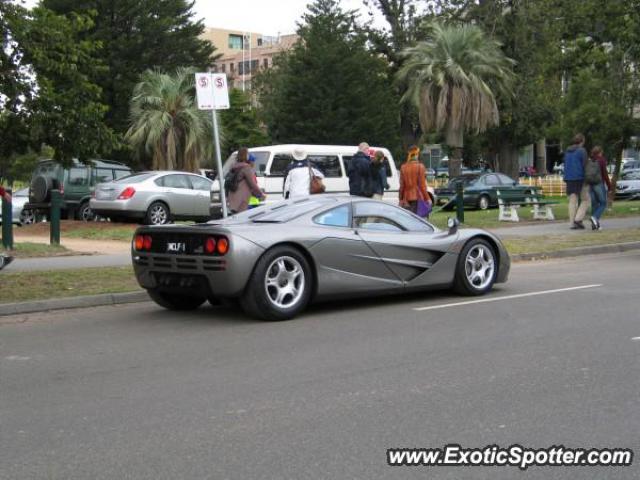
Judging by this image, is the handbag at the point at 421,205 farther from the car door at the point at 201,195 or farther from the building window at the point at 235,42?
the building window at the point at 235,42

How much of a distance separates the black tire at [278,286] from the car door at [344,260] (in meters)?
0.18

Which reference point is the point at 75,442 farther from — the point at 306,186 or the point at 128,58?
the point at 128,58

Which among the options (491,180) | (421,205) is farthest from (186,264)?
(491,180)

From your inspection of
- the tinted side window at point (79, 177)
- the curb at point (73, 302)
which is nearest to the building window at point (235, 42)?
the tinted side window at point (79, 177)

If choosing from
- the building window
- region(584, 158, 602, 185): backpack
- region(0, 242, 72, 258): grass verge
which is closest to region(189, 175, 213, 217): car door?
region(0, 242, 72, 258): grass verge

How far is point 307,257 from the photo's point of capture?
861 cm

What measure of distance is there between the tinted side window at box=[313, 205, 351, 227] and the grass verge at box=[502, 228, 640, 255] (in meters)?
5.72

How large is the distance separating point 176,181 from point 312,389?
15607mm

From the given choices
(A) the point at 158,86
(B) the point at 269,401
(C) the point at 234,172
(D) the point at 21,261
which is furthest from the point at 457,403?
(A) the point at 158,86

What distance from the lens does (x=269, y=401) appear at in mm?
5461

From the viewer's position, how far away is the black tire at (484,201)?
1166 inches

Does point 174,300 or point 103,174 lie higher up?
point 103,174

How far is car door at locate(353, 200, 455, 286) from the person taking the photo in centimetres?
930

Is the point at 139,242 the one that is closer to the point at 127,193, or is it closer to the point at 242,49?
the point at 127,193
